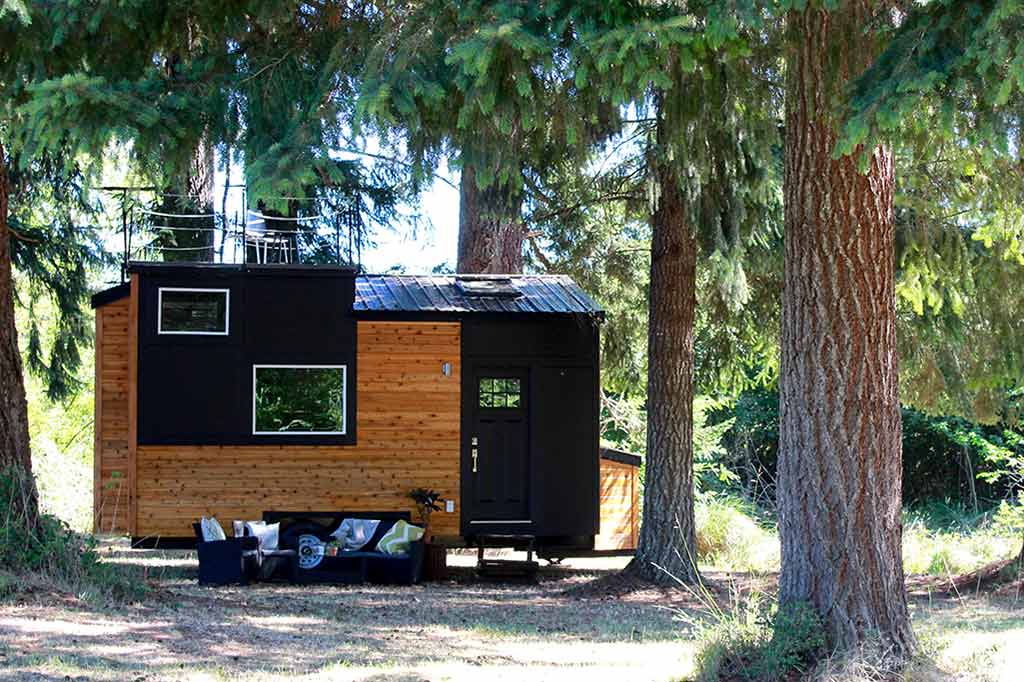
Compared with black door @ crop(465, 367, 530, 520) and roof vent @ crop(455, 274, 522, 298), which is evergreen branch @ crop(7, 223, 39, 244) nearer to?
roof vent @ crop(455, 274, 522, 298)

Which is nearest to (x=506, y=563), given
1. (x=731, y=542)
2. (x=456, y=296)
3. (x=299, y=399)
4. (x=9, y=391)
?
(x=299, y=399)

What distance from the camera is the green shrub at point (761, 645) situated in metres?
6.87

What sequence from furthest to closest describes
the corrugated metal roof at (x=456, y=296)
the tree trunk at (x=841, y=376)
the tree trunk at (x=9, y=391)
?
the corrugated metal roof at (x=456, y=296) → the tree trunk at (x=9, y=391) → the tree trunk at (x=841, y=376)

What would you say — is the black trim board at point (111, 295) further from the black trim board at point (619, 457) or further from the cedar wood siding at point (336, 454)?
the black trim board at point (619, 457)

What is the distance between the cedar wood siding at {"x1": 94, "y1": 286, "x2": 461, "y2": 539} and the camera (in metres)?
14.5

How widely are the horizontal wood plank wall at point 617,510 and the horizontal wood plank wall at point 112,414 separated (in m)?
6.02

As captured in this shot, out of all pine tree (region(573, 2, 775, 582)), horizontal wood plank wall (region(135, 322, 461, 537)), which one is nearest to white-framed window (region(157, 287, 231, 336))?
horizontal wood plank wall (region(135, 322, 461, 537))

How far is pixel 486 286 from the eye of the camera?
1591 cm

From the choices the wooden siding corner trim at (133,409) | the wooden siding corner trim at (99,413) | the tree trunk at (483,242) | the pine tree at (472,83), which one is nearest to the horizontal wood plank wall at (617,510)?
the tree trunk at (483,242)

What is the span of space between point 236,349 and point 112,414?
1853 millimetres

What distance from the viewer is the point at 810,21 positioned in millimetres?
7258

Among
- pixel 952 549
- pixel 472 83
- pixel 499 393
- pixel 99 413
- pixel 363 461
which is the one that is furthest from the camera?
pixel 952 549

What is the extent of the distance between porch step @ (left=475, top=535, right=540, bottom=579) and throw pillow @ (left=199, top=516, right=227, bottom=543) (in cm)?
306

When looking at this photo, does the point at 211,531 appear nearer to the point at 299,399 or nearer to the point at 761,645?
the point at 299,399
